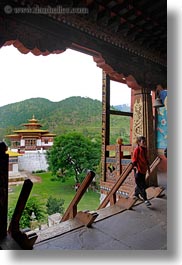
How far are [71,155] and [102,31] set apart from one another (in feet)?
5.07

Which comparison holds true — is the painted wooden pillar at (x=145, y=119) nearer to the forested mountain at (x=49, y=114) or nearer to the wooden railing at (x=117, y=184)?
the wooden railing at (x=117, y=184)

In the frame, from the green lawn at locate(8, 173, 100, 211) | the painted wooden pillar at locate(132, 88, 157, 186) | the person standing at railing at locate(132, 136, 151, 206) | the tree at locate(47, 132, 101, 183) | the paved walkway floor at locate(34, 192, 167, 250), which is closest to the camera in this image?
the paved walkway floor at locate(34, 192, 167, 250)

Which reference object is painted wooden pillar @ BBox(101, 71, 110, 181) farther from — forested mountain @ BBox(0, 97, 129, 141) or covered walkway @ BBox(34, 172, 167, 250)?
covered walkway @ BBox(34, 172, 167, 250)

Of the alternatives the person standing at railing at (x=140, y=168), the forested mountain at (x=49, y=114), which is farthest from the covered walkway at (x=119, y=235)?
the forested mountain at (x=49, y=114)

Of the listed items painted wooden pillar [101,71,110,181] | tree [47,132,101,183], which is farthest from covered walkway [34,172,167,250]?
painted wooden pillar [101,71,110,181]

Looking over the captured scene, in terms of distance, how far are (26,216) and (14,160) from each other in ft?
2.95

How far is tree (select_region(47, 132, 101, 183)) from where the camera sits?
2.26 m

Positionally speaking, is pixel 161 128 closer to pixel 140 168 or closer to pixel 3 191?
pixel 140 168

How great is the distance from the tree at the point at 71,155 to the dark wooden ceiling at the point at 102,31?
92cm

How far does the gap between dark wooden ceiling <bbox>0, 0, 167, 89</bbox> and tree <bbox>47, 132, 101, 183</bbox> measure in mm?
917

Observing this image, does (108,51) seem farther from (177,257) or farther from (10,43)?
(177,257)

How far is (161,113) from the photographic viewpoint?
3617mm

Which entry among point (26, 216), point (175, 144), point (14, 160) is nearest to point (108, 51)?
point (175, 144)

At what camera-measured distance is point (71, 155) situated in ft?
9.52
